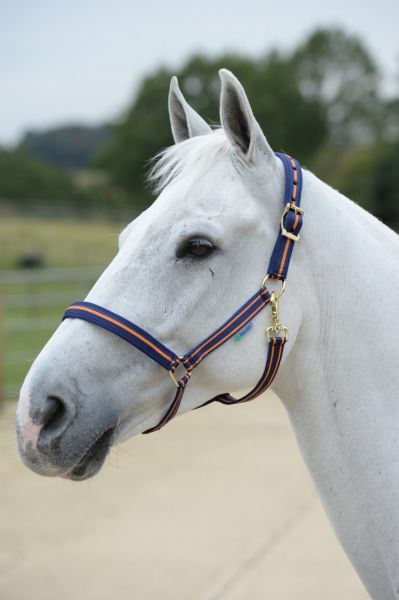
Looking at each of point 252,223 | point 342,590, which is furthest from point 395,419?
point 342,590

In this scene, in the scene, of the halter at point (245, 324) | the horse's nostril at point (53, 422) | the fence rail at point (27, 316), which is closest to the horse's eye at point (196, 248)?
the halter at point (245, 324)

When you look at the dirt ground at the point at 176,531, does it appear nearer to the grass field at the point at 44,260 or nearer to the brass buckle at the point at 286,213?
the brass buckle at the point at 286,213

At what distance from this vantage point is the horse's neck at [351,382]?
5.52 ft

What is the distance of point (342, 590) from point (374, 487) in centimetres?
211

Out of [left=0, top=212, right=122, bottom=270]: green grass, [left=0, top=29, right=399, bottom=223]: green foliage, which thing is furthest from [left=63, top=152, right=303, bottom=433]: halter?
[left=0, top=29, right=399, bottom=223]: green foliage

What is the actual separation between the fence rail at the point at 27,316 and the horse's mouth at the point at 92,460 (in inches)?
183

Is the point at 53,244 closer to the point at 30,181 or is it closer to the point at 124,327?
the point at 30,181

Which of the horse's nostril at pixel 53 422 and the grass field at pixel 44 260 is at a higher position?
the horse's nostril at pixel 53 422

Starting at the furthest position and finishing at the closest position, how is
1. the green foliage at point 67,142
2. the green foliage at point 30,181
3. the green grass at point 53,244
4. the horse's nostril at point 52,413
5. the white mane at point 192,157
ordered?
the green foliage at point 67,142
the green foliage at point 30,181
the green grass at point 53,244
the white mane at point 192,157
the horse's nostril at point 52,413

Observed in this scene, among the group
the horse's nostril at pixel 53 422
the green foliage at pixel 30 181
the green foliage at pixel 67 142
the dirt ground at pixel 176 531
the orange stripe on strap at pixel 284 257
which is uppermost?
the orange stripe on strap at pixel 284 257

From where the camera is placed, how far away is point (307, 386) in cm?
176

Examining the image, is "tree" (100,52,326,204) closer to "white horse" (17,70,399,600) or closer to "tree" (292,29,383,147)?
"tree" (292,29,383,147)

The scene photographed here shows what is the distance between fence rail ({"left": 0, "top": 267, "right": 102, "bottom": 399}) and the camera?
26.8 ft

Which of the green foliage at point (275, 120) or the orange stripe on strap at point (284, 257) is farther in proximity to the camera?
the green foliage at point (275, 120)
